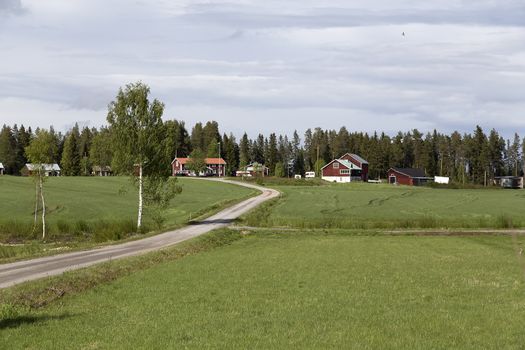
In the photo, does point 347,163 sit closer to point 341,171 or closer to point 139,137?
point 341,171

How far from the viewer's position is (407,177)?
185000 millimetres

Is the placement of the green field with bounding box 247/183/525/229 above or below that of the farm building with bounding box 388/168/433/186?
below

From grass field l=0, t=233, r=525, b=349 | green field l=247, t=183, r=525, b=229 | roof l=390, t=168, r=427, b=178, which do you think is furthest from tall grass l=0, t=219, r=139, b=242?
roof l=390, t=168, r=427, b=178

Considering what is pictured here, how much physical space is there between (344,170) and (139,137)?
455 feet

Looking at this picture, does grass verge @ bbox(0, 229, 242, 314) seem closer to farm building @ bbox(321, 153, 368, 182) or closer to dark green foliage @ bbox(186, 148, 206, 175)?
dark green foliage @ bbox(186, 148, 206, 175)

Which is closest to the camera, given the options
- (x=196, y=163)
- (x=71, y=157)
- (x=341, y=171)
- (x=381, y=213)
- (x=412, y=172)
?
(x=381, y=213)

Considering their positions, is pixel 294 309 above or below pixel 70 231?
above

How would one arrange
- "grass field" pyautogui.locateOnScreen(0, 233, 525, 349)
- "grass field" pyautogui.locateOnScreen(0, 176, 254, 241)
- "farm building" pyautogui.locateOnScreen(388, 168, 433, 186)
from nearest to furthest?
"grass field" pyautogui.locateOnScreen(0, 233, 525, 349)
"grass field" pyautogui.locateOnScreen(0, 176, 254, 241)
"farm building" pyautogui.locateOnScreen(388, 168, 433, 186)

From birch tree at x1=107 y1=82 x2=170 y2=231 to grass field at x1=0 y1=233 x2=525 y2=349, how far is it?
27210 mm

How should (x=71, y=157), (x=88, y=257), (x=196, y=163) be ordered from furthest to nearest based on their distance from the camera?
(x=196, y=163)
(x=71, y=157)
(x=88, y=257)

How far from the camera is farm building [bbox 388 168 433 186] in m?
184

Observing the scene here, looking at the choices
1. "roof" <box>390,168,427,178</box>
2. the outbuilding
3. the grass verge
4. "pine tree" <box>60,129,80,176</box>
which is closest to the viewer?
the grass verge

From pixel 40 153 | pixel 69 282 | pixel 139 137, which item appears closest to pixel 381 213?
pixel 139 137

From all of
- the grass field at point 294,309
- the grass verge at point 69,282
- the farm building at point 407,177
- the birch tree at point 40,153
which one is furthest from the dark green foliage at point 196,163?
the grass field at point 294,309
